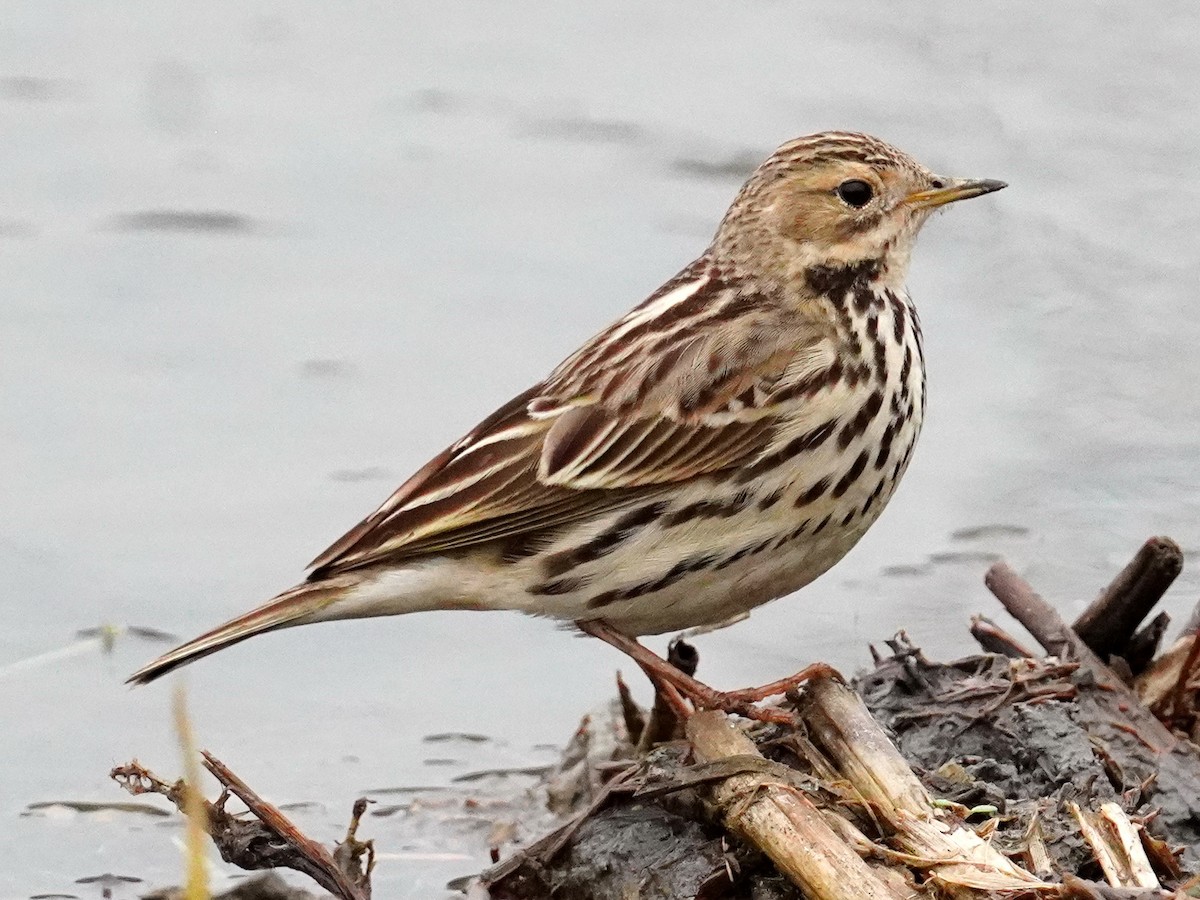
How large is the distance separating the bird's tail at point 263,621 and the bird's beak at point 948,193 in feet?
7.19

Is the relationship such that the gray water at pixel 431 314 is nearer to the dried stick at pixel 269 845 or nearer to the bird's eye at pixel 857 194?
the dried stick at pixel 269 845

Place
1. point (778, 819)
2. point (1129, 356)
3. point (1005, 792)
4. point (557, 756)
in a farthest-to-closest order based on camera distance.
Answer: point (1129, 356), point (557, 756), point (1005, 792), point (778, 819)

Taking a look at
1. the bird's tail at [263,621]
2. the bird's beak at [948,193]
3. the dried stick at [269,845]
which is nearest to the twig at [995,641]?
the bird's beak at [948,193]

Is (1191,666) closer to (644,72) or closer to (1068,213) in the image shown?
(1068,213)

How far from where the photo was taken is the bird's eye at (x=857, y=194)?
24.3 feet

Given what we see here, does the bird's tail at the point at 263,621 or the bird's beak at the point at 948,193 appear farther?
the bird's beak at the point at 948,193

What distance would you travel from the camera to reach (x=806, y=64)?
13.9 m

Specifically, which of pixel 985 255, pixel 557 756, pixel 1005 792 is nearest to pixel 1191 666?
pixel 1005 792

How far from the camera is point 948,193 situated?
7504mm

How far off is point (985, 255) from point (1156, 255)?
891 millimetres

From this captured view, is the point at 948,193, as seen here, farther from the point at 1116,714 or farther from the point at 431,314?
the point at 431,314

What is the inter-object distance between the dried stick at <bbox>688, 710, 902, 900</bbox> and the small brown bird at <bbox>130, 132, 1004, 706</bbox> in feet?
2.09

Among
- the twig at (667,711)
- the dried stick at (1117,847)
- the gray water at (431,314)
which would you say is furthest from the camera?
the gray water at (431,314)

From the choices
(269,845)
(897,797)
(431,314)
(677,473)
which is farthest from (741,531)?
(431,314)
